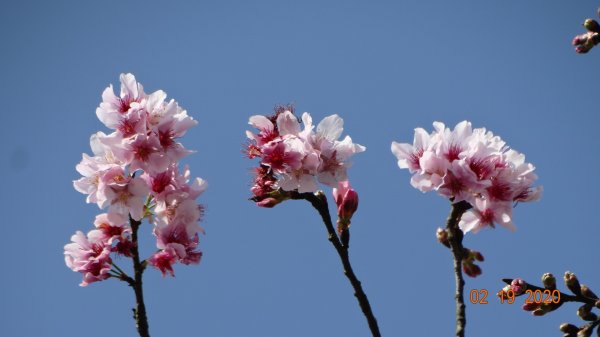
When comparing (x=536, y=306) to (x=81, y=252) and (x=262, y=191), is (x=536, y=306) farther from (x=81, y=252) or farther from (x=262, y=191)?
(x=81, y=252)

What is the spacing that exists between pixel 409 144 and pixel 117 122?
1498mm

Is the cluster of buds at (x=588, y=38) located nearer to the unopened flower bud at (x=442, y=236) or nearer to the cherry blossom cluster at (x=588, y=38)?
the cherry blossom cluster at (x=588, y=38)

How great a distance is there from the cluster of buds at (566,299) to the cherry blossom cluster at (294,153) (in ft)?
3.21

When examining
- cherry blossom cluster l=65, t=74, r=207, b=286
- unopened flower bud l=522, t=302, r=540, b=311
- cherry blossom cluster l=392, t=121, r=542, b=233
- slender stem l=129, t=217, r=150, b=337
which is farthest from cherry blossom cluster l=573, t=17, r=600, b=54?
slender stem l=129, t=217, r=150, b=337

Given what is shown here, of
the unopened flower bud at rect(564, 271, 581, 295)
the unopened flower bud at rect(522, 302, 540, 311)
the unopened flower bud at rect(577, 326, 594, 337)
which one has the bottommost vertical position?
the unopened flower bud at rect(577, 326, 594, 337)

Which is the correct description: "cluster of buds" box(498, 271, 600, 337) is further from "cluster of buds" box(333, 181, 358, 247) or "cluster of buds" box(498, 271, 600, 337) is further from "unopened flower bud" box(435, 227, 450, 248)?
"cluster of buds" box(333, 181, 358, 247)

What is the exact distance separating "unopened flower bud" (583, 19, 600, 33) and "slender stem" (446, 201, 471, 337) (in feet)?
4.36

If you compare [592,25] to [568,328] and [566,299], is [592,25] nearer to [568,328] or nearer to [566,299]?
[566,299]

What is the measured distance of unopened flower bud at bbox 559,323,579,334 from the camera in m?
3.03

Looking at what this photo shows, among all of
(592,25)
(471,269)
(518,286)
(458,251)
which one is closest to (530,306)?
(518,286)

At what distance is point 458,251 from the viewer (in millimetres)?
2643

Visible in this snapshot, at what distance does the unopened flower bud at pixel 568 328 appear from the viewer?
9.95ft

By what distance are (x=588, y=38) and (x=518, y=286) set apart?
1.34 meters

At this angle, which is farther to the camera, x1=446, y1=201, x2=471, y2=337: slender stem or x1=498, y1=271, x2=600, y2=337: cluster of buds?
x1=498, y1=271, x2=600, y2=337: cluster of buds
